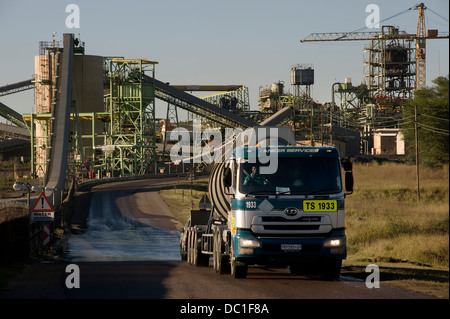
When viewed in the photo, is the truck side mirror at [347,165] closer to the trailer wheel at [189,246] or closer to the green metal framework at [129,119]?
the trailer wheel at [189,246]

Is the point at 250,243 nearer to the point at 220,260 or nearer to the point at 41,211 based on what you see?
the point at 220,260

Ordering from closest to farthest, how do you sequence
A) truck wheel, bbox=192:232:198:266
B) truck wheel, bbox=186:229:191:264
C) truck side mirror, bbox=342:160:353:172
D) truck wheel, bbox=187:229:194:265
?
truck side mirror, bbox=342:160:353:172
truck wheel, bbox=192:232:198:266
truck wheel, bbox=187:229:194:265
truck wheel, bbox=186:229:191:264

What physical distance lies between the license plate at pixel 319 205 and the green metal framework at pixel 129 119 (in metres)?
83.4

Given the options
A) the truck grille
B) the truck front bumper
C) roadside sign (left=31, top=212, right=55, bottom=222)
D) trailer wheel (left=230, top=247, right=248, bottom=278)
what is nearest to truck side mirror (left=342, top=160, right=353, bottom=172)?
the truck grille

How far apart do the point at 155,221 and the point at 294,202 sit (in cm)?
3961

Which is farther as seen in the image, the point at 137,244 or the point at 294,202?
the point at 137,244

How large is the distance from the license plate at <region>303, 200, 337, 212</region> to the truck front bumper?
0.65 meters

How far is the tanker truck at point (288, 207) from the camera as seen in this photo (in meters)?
19.0

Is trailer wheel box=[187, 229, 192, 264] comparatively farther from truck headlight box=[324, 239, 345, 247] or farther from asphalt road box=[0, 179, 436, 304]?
truck headlight box=[324, 239, 345, 247]

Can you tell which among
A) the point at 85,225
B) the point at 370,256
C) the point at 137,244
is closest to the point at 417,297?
the point at 370,256

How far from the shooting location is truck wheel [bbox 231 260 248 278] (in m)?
20.1
